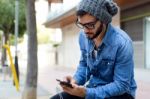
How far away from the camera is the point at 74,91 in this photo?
297 centimetres

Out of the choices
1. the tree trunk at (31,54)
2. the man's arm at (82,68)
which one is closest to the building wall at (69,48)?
the tree trunk at (31,54)

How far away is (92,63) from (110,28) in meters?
0.28

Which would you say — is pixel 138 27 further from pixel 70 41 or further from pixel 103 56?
pixel 103 56

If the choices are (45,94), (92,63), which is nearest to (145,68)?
(45,94)

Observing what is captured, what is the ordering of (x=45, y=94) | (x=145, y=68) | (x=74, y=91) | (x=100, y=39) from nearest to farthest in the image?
1. (x=74, y=91)
2. (x=100, y=39)
3. (x=45, y=94)
4. (x=145, y=68)

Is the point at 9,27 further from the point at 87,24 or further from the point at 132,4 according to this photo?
the point at 87,24

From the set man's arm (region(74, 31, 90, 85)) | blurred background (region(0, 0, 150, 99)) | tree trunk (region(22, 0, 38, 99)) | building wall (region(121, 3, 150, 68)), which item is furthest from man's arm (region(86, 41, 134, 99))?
building wall (region(121, 3, 150, 68))

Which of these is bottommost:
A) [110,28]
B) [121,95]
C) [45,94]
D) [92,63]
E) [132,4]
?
[45,94]

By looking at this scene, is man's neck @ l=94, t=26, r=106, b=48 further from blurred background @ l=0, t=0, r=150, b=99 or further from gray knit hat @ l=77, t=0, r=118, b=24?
blurred background @ l=0, t=0, r=150, b=99

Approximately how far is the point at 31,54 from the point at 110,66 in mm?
7580

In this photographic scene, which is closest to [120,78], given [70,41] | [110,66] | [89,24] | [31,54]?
[110,66]

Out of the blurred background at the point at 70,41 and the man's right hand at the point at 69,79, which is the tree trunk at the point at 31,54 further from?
the man's right hand at the point at 69,79

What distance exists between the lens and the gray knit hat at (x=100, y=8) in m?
2.97

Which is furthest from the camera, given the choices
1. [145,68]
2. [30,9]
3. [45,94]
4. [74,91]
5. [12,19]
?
[12,19]
